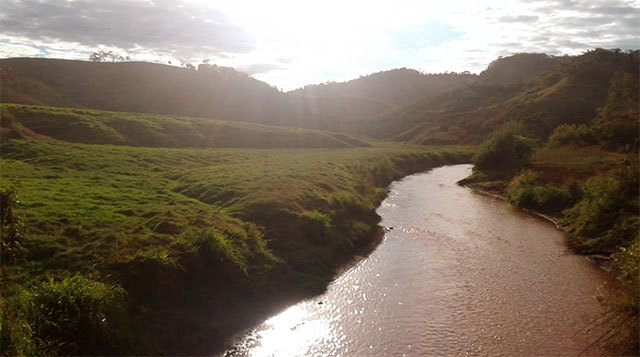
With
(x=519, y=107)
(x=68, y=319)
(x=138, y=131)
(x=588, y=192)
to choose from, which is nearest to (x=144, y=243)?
(x=68, y=319)

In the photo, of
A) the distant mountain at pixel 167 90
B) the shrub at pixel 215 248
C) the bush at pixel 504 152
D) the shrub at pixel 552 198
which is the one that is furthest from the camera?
the distant mountain at pixel 167 90

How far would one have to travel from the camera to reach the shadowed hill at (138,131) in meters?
46.4

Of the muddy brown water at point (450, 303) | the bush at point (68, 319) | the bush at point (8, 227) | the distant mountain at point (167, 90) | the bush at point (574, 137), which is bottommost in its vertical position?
the muddy brown water at point (450, 303)

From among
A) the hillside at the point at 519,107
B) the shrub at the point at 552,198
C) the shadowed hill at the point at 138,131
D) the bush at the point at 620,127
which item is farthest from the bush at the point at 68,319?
the hillside at the point at 519,107

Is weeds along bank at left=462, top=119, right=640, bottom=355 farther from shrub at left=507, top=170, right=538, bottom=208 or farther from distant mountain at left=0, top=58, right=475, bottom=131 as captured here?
distant mountain at left=0, top=58, right=475, bottom=131

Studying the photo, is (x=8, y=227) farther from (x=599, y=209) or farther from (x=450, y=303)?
(x=599, y=209)

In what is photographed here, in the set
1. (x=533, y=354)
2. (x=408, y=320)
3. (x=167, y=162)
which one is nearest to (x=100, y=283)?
(x=408, y=320)

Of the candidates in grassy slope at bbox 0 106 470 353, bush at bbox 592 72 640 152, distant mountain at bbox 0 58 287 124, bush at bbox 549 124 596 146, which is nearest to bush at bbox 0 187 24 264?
grassy slope at bbox 0 106 470 353

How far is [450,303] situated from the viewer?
718 inches

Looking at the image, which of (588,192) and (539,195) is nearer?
(588,192)

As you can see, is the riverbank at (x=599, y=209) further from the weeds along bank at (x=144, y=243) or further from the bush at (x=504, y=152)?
the weeds along bank at (x=144, y=243)

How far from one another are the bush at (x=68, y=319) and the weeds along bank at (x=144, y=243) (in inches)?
1.2

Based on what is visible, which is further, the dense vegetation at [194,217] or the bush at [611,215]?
the bush at [611,215]

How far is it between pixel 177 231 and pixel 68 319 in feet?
24.5
